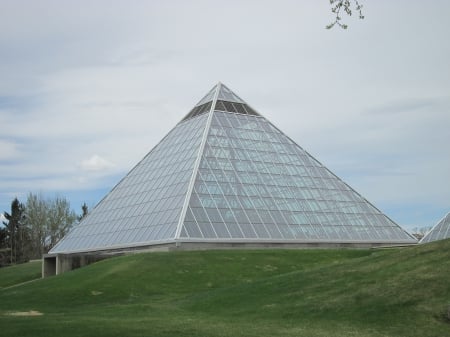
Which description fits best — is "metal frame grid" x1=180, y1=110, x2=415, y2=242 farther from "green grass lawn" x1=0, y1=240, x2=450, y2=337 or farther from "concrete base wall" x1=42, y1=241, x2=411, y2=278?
"green grass lawn" x1=0, y1=240, x2=450, y2=337

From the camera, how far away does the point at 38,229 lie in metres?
92.5

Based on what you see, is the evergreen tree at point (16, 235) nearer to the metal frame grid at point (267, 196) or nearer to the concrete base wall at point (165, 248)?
the concrete base wall at point (165, 248)

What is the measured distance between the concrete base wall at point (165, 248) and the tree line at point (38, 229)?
1540 inches

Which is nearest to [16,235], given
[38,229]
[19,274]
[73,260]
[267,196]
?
[38,229]

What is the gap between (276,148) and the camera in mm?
57219

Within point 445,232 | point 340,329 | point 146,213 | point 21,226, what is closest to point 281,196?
point 146,213

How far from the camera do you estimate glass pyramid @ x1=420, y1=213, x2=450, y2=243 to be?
6197cm

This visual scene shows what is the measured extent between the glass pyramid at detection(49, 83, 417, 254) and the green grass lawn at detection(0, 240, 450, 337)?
700 centimetres

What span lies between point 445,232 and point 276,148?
2000 cm

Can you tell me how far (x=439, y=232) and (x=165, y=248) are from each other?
32841 mm

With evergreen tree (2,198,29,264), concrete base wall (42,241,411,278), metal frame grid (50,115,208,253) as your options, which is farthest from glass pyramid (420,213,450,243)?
evergreen tree (2,198,29,264)

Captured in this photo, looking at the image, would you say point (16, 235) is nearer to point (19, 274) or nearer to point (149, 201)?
point (19, 274)

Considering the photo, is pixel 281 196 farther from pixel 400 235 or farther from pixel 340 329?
pixel 340 329

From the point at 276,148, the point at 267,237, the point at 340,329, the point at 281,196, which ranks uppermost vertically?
the point at 276,148
